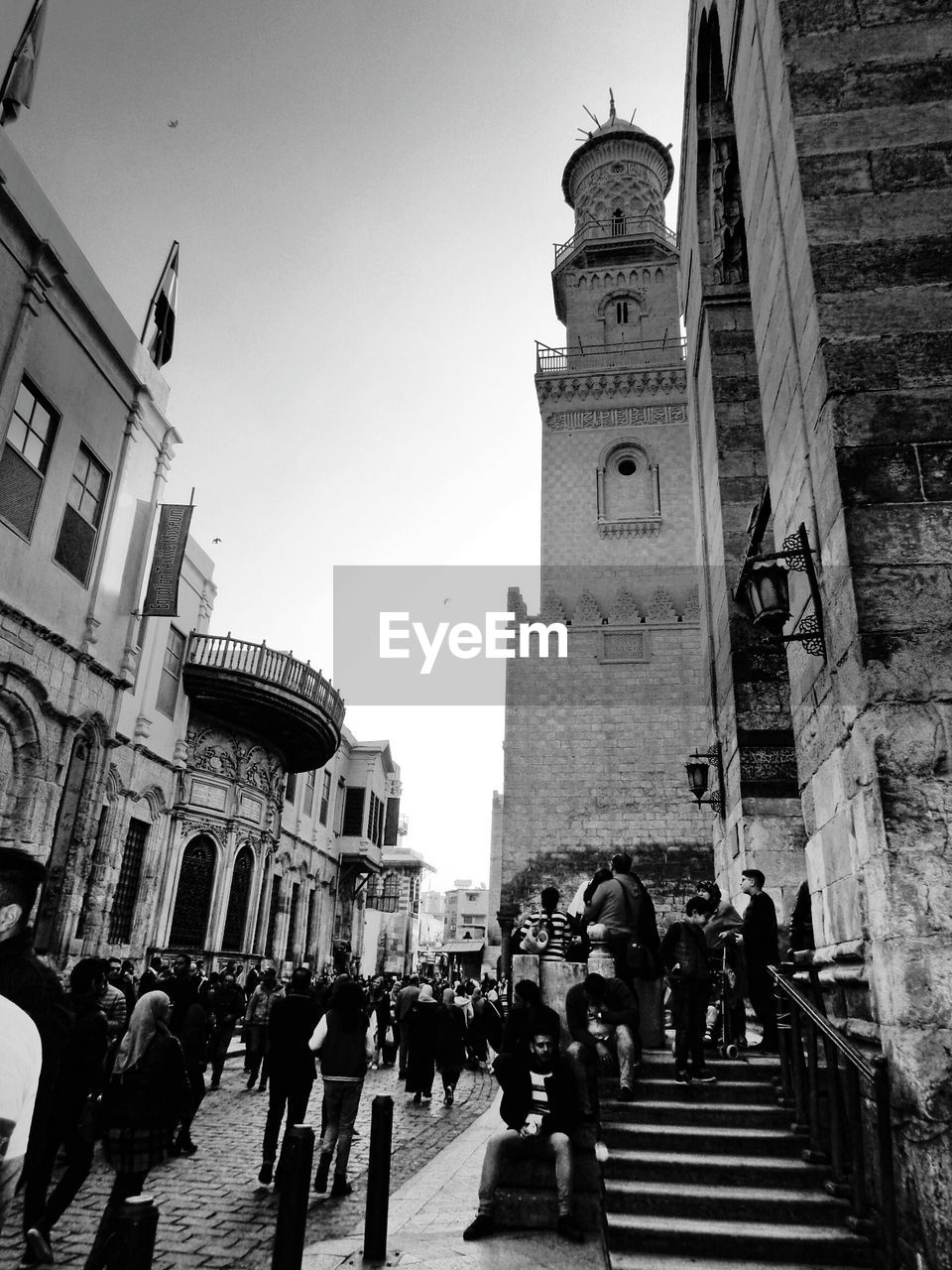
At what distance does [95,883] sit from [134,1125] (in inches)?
402

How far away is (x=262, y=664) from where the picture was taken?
18.5 metres

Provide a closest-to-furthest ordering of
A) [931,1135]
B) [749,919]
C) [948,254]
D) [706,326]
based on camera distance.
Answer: [931,1135]
[948,254]
[749,919]
[706,326]

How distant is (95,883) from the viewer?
13.2m

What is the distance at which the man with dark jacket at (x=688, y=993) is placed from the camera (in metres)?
5.77

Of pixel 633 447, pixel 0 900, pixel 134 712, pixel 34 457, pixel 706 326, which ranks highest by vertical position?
pixel 633 447

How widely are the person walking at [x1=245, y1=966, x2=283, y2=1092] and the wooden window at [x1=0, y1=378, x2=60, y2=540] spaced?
23.8ft

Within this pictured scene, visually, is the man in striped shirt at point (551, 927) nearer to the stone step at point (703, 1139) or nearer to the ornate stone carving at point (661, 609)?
the stone step at point (703, 1139)

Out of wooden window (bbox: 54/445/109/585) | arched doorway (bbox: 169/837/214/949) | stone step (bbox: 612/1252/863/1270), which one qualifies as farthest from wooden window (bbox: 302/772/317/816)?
stone step (bbox: 612/1252/863/1270)

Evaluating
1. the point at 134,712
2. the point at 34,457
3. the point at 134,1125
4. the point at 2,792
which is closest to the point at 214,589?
the point at 134,712

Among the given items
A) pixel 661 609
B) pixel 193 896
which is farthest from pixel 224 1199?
pixel 661 609

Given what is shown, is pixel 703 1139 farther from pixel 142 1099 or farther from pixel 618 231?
pixel 618 231

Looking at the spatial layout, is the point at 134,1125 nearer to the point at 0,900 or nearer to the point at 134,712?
the point at 0,900

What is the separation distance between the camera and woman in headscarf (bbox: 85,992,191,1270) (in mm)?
4145

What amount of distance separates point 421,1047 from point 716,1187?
7.05 m
